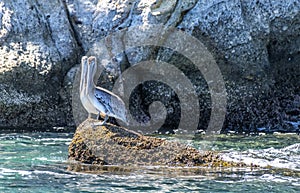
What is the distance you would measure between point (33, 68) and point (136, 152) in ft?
23.4

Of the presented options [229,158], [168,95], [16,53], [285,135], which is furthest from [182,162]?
[16,53]

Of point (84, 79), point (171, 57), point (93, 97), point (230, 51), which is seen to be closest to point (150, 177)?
point (93, 97)

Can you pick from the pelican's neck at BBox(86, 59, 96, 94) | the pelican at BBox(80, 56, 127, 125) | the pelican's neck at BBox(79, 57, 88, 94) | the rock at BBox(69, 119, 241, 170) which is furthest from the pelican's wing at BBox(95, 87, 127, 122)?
the rock at BBox(69, 119, 241, 170)

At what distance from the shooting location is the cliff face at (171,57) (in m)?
16.9

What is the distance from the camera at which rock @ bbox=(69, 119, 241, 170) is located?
1048 centimetres

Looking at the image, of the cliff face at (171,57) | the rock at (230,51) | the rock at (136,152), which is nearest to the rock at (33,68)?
the cliff face at (171,57)

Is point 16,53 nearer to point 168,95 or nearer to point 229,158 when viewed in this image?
point 168,95

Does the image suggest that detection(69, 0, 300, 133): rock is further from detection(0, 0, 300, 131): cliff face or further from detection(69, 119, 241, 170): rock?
detection(69, 119, 241, 170): rock

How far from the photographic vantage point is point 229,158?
10.7 metres

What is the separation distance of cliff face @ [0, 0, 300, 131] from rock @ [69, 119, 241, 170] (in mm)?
6316

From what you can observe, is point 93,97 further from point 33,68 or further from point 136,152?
point 33,68

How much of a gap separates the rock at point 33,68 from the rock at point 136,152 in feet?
21.4

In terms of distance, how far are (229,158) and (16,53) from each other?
26.9 ft

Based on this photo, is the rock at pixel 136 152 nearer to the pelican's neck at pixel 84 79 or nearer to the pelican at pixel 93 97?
the pelican at pixel 93 97
